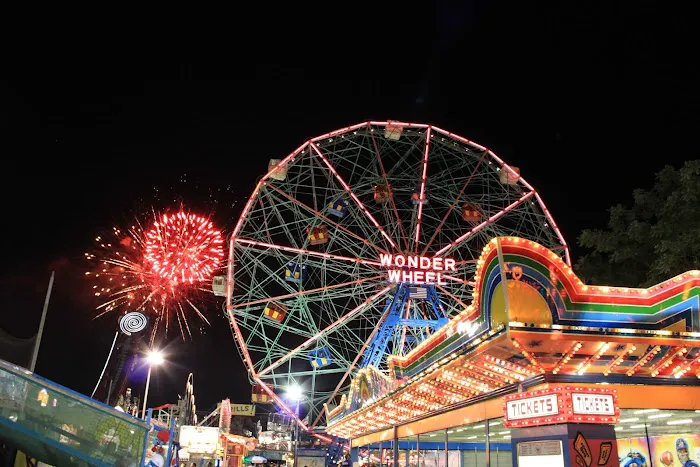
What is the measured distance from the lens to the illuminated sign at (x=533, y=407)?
25.4 feet

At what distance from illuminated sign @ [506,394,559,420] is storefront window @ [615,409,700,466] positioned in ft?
6.99

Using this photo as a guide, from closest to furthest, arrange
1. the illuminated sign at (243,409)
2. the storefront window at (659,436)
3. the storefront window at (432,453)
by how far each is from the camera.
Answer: the storefront window at (659,436) < the storefront window at (432,453) < the illuminated sign at (243,409)

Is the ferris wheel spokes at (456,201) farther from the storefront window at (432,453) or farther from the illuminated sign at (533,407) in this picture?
the illuminated sign at (533,407)

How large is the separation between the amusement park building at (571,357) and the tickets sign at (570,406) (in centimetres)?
1

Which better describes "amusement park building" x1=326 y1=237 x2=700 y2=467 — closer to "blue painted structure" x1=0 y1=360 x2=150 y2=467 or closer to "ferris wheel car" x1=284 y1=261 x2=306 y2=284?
"blue painted structure" x1=0 y1=360 x2=150 y2=467

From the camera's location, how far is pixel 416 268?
21.3 m

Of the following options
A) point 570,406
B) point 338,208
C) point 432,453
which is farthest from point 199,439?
point 570,406

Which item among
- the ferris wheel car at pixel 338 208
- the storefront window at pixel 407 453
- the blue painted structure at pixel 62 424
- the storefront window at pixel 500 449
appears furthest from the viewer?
the ferris wheel car at pixel 338 208

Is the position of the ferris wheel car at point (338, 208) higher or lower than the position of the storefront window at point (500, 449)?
higher

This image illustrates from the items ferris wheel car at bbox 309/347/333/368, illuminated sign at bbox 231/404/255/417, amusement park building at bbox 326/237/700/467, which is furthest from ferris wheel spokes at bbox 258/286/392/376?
illuminated sign at bbox 231/404/255/417

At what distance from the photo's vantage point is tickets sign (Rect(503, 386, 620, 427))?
24.7 feet

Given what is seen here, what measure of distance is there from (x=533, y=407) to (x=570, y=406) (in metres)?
0.68

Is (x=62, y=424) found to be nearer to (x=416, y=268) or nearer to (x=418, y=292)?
(x=418, y=292)

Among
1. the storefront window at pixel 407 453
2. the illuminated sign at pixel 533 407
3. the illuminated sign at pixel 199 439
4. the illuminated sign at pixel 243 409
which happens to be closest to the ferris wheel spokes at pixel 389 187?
the storefront window at pixel 407 453
